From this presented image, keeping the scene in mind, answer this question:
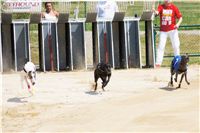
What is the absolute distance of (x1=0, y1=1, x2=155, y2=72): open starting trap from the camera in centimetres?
1588

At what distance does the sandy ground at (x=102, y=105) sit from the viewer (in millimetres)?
8867

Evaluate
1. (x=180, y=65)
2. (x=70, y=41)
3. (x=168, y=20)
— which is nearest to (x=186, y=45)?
(x=70, y=41)

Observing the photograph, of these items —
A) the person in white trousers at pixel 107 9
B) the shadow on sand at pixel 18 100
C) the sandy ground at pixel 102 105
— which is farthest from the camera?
the person in white trousers at pixel 107 9

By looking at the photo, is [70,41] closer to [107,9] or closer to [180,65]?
[107,9]

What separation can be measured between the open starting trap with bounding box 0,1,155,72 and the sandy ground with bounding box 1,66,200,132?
66.5 inches

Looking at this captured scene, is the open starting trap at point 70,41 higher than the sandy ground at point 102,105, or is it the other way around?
the open starting trap at point 70,41

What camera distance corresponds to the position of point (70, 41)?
16141mm

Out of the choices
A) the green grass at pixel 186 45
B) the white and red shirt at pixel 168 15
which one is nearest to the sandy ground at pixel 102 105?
the white and red shirt at pixel 168 15

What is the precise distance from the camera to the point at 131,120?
9125mm

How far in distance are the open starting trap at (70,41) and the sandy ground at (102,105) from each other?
1.69m

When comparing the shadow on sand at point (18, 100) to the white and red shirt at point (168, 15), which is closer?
the shadow on sand at point (18, 100)

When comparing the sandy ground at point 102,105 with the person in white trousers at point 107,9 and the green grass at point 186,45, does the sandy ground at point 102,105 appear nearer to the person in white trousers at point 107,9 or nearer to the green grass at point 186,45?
the person in white trousers at point 107,9

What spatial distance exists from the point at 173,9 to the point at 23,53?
406cm

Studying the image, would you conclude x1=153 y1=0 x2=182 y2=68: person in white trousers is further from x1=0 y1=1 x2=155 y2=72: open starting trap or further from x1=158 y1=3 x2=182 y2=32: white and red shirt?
x1=0 y1=1 x2=155 y2=72: open starting trap
